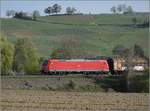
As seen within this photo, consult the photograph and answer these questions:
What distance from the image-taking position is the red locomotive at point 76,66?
180 feet

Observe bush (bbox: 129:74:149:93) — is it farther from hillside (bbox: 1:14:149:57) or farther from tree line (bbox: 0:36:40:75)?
hillside (bbox: 1:14:149:57)

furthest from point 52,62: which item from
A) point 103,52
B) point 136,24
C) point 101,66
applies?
point 136,24

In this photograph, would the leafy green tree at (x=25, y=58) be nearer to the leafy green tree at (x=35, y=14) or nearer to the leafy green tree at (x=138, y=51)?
the leafy green tree at (x=35, y=14)

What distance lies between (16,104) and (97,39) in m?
85.6

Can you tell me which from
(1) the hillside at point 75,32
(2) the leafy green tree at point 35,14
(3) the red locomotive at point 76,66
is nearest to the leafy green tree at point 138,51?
(3) the red locomotive at point 76,66

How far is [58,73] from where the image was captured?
54.8 metres

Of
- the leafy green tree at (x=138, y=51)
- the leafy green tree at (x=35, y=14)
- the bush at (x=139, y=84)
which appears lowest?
the bush at (x=139, y=84)

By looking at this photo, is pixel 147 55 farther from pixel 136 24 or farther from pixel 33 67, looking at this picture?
pixel 136 24

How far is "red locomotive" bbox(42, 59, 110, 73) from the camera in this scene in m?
54.7

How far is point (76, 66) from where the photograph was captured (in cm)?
5553

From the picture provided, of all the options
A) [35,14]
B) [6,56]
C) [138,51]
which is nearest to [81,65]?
[138,51]

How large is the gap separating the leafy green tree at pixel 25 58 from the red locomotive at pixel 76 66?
850 centimetres

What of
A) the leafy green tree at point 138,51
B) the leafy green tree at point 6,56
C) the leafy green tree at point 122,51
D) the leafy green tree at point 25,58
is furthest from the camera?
the leafy green tree at point 25,58

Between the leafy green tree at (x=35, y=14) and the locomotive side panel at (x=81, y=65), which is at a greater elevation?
the leafy green tree at (x=35, y=14)
